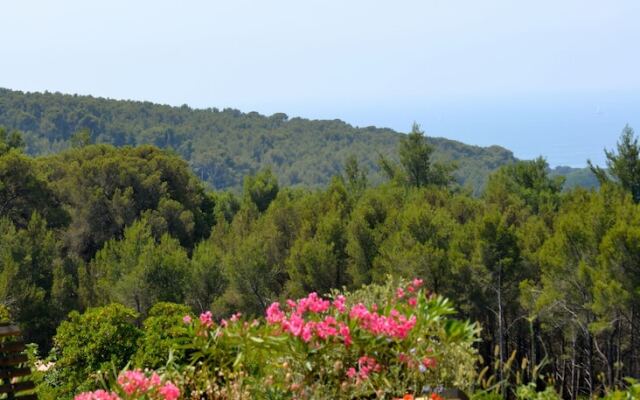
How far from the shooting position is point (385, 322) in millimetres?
3414

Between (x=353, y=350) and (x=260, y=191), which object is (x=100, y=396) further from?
(x=260, y=191)

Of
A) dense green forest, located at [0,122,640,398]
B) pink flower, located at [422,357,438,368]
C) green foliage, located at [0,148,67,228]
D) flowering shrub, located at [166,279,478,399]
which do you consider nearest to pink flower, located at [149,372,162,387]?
flowering shrub, located at [166,279,478,399]

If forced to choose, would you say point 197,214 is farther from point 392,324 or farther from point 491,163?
point 491,163

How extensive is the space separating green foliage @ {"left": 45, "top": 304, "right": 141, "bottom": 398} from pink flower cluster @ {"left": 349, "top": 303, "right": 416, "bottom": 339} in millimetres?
9345

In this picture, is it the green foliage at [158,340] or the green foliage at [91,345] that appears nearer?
the green foliage at [158,340]

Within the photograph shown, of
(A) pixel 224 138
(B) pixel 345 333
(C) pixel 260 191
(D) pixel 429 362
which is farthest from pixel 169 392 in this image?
(A) pixel 224 138

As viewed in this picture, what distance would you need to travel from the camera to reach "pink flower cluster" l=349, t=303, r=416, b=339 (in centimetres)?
340

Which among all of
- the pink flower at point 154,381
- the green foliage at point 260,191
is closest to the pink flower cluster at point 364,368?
the pink flower at point 154,381

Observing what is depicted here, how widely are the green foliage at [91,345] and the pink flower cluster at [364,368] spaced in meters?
9.29

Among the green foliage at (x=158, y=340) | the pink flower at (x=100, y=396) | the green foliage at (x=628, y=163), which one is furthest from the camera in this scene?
the green foliage at (x=628, y=163)

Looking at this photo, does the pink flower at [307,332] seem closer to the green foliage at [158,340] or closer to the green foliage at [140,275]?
the green foliage at [158,340]

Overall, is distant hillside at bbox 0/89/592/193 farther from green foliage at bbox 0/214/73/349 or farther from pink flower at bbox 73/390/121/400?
pink flower at bbox 73/390/121/400

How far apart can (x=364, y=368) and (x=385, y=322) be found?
216mm

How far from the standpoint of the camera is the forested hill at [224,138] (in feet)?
379
